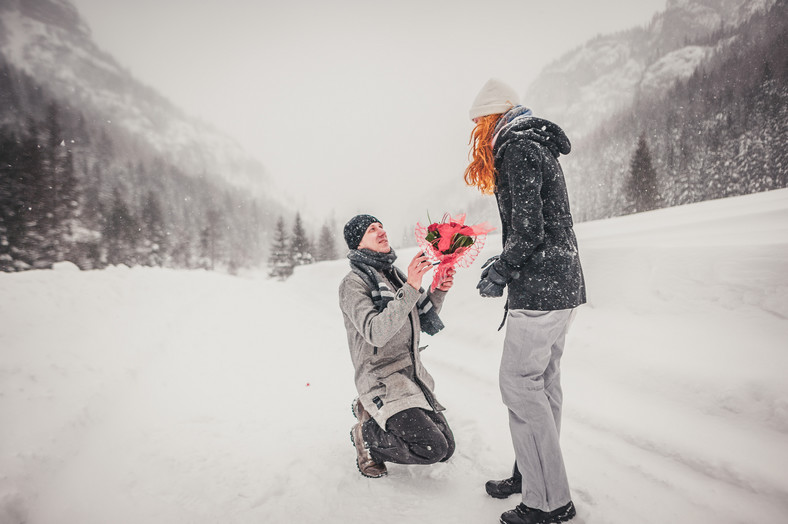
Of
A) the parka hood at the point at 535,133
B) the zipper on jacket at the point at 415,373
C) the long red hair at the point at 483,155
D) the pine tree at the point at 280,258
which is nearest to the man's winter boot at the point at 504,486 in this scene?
the zipper on jacket at the point at 415,373

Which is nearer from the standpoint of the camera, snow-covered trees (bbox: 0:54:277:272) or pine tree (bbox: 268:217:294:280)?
snow-covered trees (bbox: 0:54:277:272)

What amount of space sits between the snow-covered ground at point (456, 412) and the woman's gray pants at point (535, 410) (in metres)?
0.42

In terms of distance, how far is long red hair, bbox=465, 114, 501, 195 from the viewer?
6.80 feet

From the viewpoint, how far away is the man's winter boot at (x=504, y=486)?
7.34 ft

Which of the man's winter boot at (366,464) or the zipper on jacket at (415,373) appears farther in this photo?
the zipper on jacket at (415,373)

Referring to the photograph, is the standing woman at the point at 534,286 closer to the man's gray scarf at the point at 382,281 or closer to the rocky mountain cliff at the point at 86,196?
the man's gray scarf at the point at 382,281

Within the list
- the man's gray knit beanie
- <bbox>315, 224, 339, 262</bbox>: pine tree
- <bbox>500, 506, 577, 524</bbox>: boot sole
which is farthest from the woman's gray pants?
<bbox>315, 224, 339, 262</bbox>: pine tree

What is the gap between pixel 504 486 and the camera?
226cm

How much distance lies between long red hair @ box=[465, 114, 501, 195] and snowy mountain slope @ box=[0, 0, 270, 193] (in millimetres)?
123667

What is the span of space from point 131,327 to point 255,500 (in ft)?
20.2

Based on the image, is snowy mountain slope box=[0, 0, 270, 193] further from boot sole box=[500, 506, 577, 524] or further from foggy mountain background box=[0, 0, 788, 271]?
boot sole box=[500, 506, 577, 524]

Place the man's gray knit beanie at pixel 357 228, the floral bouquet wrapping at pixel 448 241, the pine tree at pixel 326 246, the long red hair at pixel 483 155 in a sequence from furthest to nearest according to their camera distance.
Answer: the pine tree at pixel 326 246 → the man's gray knit beanie at pixel 357 228 → the floral bouquet wrapping at pixel 448 241 → the long red hair at pixel 483 155

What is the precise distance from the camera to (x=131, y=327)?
6.48 meters

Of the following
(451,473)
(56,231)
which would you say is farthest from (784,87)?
(56,231)
